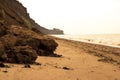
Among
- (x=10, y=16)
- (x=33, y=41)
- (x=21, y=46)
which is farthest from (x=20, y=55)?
(x=10, y=16)

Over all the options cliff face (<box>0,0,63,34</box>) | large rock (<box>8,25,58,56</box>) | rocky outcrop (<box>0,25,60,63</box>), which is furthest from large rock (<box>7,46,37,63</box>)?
cliff face (<box>0,0,63,34</box>)

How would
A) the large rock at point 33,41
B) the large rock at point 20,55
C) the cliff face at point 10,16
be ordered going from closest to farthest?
the large rock at point 20,55 → the large rock at point 33,41 → the cliff face at point 10,16

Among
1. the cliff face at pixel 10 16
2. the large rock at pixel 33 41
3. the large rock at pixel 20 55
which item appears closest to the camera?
the large rock at pixel 20 55

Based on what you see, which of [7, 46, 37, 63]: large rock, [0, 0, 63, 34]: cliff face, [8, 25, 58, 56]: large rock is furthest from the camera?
[0, 0, 63, 34]: cliff face

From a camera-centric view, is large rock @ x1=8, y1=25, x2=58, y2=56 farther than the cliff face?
No

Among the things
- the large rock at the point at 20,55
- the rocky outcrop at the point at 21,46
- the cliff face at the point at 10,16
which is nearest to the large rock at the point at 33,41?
the rocky outcrop at the point at 21,46

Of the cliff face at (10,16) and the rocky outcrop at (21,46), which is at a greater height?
the cliff face at (10,16)

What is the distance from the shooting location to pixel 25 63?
10258mm

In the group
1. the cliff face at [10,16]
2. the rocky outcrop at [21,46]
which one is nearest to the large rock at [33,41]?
the rocky outcrop at [21,46]

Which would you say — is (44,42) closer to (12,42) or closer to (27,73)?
(12,42)

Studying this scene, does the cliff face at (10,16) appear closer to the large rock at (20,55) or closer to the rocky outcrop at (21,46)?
the rocky outcrop at (21,46)

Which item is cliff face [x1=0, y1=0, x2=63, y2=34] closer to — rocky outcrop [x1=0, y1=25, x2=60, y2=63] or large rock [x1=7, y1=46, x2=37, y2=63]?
rocky outcrop [x1=0, y1=25, x2=60, y2=63]

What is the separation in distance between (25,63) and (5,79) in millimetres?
2847

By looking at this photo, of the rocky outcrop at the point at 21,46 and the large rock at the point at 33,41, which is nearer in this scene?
the rocky outcrop at the point at 21,46
